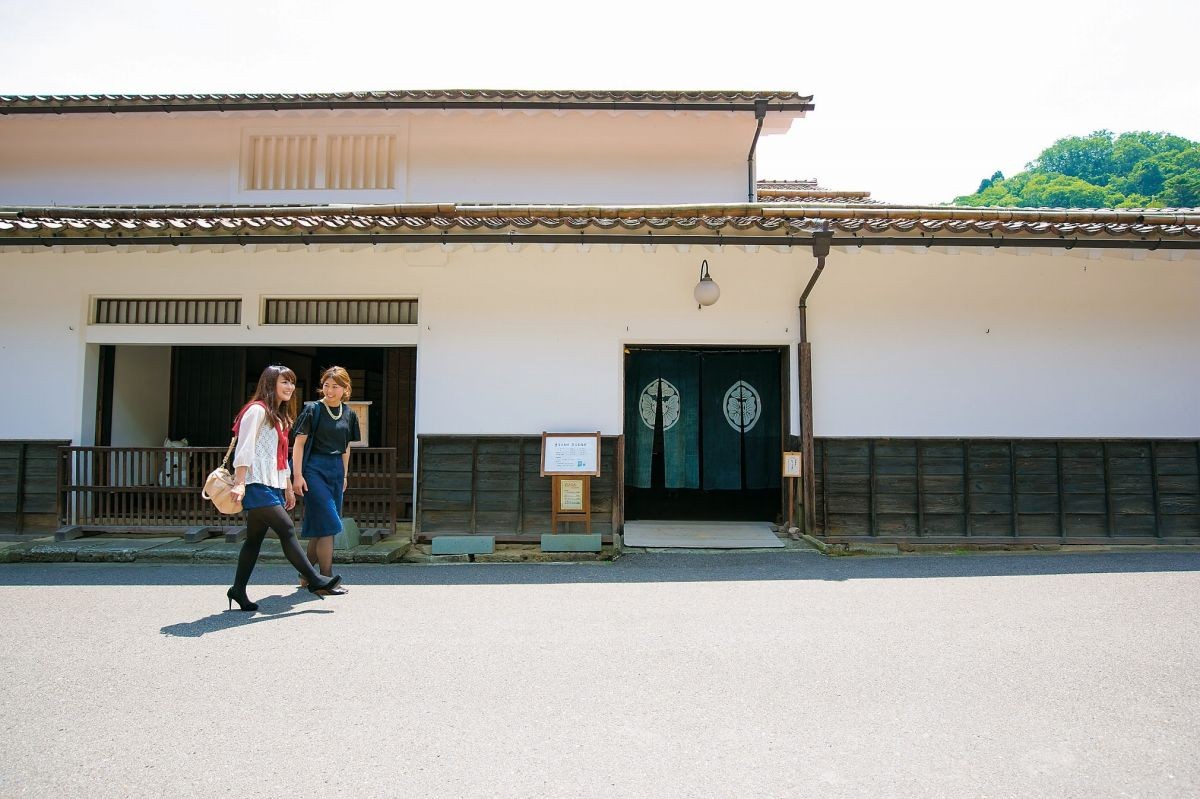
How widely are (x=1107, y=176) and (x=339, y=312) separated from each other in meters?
65.6

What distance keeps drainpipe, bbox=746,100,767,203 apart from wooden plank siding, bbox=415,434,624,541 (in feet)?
15.4

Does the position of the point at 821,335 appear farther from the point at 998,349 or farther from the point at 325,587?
the point at 325,587

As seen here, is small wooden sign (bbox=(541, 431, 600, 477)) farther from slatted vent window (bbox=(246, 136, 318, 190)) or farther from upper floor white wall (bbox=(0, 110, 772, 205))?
slatted vent window (bbox=(246, 136, 318, 190))

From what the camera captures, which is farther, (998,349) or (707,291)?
(998,349)

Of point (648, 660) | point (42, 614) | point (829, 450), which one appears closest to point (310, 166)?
point (42, 614)

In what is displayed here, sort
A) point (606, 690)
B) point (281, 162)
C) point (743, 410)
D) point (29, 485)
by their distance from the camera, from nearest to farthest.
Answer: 1. point (606, 690)
2. point (29, 485)
3. point (743, 410)
4. point (281, 162)

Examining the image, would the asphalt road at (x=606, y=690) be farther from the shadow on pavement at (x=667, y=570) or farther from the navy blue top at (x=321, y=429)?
the navy blue top at (x=321, y=429)

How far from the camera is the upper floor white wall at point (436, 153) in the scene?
10.1 meters

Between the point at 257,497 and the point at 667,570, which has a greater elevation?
the point at 257,497

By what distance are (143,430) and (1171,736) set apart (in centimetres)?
Result: 1162

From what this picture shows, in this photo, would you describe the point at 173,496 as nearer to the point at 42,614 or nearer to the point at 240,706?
the point at 42,614

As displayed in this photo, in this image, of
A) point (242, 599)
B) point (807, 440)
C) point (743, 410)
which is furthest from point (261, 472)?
point (743, 410)

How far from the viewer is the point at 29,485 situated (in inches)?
313

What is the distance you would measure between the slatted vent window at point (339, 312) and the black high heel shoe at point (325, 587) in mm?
3627
